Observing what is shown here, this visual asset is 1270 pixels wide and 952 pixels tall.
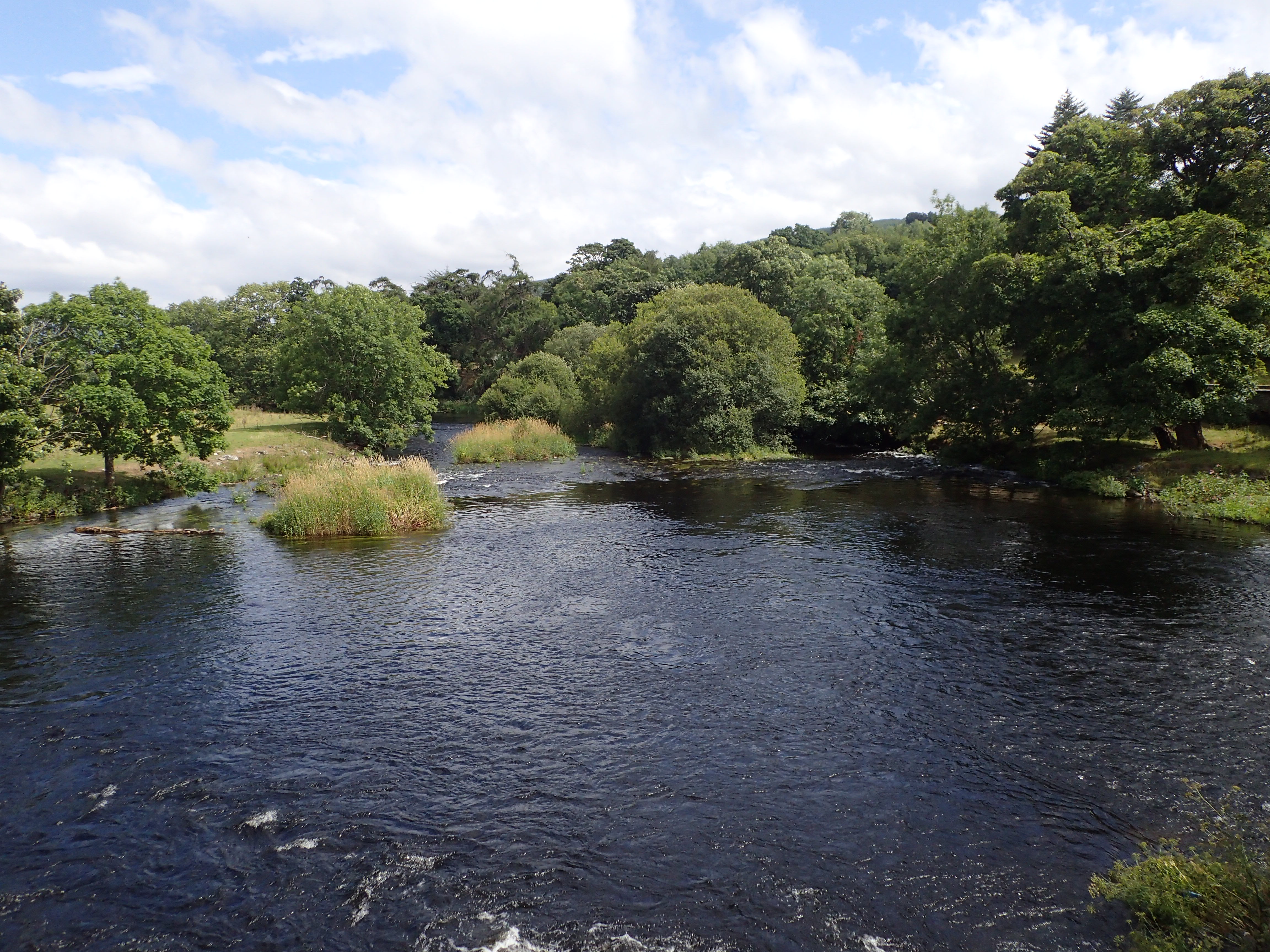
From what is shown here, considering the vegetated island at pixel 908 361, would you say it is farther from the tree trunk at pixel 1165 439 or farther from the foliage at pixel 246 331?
the foliage at pixel 246 331

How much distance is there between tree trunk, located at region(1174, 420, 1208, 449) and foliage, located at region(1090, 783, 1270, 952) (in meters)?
30.0

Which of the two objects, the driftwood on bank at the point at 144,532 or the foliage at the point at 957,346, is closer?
the driftwood on bank at the point at 144,532

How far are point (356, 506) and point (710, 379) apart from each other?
2968 cm

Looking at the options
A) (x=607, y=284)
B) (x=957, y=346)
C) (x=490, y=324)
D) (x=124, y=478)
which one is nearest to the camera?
(x=124, y=478)

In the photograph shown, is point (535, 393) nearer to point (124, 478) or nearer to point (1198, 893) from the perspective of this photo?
point (124, 478)

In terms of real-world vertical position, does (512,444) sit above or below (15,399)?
below

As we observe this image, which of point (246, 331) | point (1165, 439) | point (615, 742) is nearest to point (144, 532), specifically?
point (615, 742)

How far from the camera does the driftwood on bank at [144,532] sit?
2805 cm

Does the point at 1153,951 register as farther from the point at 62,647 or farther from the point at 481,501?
the point at 481,501

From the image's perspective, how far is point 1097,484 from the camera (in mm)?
32781

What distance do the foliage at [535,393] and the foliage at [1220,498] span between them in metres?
47.2

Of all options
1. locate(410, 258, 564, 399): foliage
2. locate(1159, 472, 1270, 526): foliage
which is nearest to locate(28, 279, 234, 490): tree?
locate(1159, 472, 1270, 526): foliage

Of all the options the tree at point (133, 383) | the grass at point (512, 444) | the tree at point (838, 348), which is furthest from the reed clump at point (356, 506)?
the tree at point (838, 348)

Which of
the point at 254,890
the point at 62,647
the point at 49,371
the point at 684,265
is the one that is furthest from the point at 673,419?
the point at 684,265
